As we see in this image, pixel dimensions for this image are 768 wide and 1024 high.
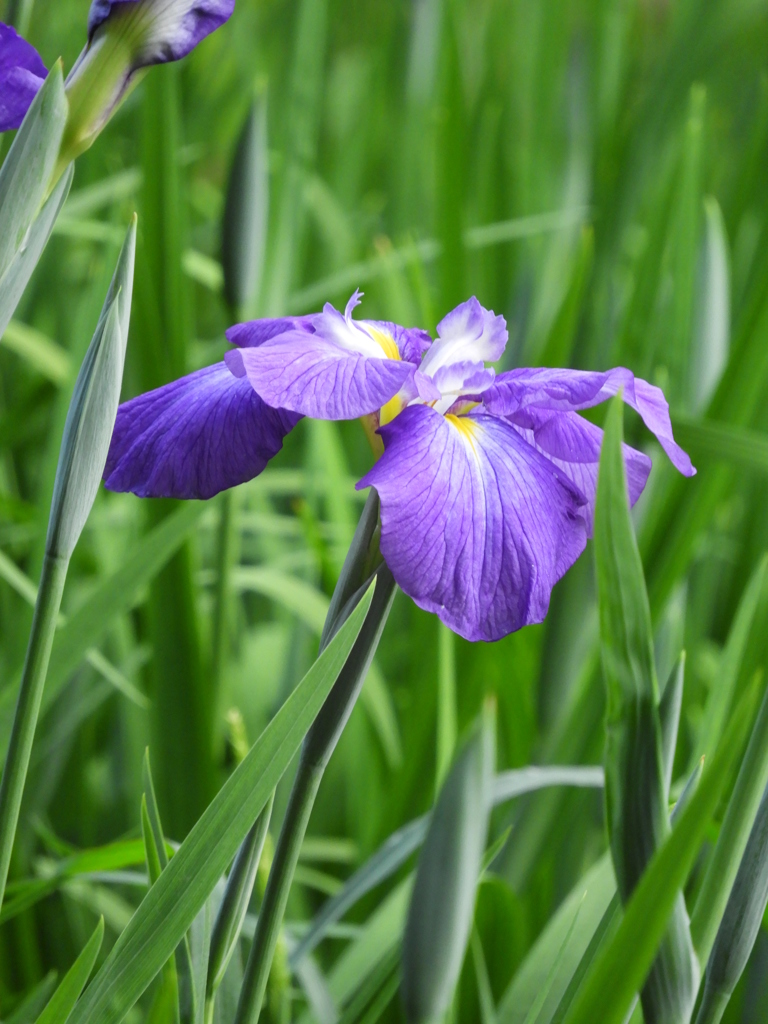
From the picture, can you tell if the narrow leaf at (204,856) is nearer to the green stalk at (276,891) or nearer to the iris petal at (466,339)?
the green stalk at (276,891)

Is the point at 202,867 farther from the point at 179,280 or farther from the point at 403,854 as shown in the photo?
the point at 179,280

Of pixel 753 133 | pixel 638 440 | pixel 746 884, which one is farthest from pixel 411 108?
pixel 746 884

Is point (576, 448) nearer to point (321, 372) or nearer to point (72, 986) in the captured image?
point (321, 372)

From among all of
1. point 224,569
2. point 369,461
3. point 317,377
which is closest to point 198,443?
point 317,377

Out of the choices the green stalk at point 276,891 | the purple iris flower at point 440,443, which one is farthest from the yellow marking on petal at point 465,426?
the green stalk at point 276,891

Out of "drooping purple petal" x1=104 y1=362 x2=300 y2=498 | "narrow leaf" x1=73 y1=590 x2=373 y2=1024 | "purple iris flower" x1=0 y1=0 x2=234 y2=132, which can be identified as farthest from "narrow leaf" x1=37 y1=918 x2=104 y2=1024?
"purple iris flower" x1=0 y1=0 x2=234 y2=132

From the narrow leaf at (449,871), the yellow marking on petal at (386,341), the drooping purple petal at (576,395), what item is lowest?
the narrow leaf at (449,871)

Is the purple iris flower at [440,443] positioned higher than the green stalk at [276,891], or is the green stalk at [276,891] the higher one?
the purple iris flower at [440,443]
